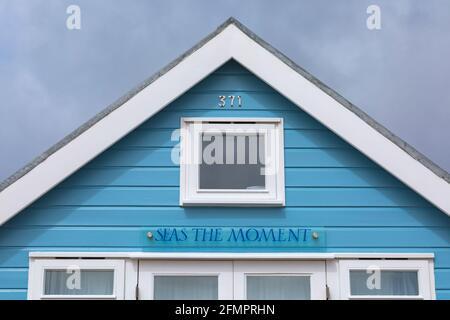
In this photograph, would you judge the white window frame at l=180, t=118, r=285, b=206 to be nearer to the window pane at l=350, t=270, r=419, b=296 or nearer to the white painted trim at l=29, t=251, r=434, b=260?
the white painted trim at l=29, t=251, r=434, b=260

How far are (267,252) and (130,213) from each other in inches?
64.9

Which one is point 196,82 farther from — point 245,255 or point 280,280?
point 280,280

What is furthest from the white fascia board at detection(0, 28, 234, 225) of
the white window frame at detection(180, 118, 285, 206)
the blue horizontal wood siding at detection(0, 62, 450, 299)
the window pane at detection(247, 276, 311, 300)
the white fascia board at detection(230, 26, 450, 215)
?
the window pane at detection(247, 276, 311, 300)

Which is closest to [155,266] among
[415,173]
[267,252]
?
[267,252]

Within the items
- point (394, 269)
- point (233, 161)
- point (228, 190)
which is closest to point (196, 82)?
point (233, 161)

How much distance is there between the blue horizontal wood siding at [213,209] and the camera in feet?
28.3

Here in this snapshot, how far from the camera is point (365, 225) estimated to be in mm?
8664

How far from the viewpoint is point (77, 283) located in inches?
340

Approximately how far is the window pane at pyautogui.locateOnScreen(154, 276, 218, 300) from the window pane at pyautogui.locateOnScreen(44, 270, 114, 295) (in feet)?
1.86

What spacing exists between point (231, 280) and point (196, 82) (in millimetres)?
2355

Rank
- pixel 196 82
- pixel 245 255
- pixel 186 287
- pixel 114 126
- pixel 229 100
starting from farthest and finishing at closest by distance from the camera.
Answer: pixel 229 100 → pixel 196 82 → pixel 114 126 → pixel 186 287 → pixel 245 255

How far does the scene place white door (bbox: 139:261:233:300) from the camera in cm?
858

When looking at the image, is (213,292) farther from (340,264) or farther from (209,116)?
(209,116)
